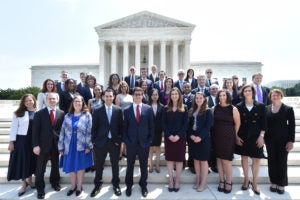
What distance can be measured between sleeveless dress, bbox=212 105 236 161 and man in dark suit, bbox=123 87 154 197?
5.45 ft

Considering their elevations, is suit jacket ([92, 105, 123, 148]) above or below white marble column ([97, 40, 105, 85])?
below

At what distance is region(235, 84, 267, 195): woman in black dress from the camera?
15.5 feet

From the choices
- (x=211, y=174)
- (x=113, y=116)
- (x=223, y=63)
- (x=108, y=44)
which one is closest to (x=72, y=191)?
(x=113, y=116)

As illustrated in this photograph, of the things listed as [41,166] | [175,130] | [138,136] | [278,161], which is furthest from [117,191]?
[278,161]

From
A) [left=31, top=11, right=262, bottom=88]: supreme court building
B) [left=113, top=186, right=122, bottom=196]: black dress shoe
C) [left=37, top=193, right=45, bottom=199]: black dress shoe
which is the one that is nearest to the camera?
[left=37, top=193, right=45, bottom=199]: black dress shoe

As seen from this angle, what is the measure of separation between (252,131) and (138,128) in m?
2.79

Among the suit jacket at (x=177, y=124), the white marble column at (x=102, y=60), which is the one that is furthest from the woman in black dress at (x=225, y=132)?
the white marble column at (x=102, y=60)

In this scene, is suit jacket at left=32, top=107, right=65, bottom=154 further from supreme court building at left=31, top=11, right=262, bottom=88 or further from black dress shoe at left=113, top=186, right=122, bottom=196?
supreme court building at left=31, top=11, right=262, bottom=88

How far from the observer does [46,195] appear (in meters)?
4.80

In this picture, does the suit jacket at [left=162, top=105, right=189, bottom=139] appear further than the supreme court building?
No

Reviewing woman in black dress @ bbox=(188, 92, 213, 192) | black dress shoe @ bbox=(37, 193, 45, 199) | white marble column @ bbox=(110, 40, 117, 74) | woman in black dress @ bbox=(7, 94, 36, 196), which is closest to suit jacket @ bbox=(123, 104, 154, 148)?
woman in black dress @ bbox=(188, 92, 213, 192)

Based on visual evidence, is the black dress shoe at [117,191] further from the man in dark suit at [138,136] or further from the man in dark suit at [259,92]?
the man in dark suit at [259,92]

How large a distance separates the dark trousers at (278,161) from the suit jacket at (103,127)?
385cm

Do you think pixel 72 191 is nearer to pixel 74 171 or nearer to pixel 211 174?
pixel 74 171
